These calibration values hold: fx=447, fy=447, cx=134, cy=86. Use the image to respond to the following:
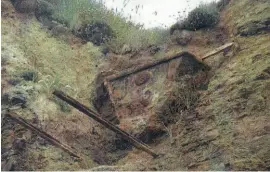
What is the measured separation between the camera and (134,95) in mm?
9133

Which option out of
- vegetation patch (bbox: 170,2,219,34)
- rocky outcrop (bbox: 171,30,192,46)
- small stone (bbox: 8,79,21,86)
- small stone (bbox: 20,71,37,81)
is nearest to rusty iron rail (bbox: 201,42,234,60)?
rocky outcrop (bbox: 171,30,192,46)

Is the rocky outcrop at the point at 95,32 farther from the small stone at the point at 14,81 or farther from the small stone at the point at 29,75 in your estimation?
the small stone at the point at 14,81

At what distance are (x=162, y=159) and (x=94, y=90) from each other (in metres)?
3.17

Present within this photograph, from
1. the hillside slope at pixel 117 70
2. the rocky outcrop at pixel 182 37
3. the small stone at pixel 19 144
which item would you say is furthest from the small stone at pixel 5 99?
the rocky outcrop at pixel 182 37

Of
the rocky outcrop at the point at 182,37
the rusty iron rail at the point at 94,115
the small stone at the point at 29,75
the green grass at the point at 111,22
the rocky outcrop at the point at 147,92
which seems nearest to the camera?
the rusty iron rail at the point at 94,115

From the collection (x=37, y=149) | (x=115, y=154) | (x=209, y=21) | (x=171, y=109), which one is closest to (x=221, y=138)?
(x=171, y=109)

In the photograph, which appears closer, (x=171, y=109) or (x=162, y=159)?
(x=162, y=159)

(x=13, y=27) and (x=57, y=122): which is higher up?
(x=13, y=27)

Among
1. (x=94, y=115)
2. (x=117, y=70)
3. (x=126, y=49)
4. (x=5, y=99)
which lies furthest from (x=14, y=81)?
(x=94, y=115)

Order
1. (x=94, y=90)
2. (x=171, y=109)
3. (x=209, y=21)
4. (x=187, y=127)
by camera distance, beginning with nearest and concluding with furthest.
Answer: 1. (x=187, y=127)
2. (x=171, y=109)
3. (x=94, y=90)
4. (x=209, y=21)

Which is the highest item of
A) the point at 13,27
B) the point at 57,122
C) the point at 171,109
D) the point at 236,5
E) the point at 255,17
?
the point at 236,5

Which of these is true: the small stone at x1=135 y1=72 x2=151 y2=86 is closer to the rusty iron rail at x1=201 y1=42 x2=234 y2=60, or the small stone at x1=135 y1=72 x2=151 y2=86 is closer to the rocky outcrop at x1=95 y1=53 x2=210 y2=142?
the rocky outcrop at x1=95 y1=53 x2=210 y2=142

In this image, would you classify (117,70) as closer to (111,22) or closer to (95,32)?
(95,32)

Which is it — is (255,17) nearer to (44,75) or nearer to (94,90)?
(94,90)
